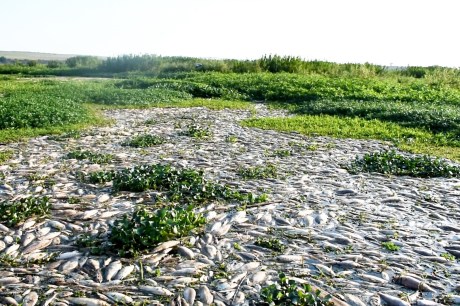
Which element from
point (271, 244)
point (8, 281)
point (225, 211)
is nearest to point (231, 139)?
point (225, 211)

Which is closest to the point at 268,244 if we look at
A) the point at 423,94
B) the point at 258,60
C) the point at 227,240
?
the point at 227,240

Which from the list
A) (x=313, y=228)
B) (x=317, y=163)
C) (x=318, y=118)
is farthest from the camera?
(x=318, y=118)

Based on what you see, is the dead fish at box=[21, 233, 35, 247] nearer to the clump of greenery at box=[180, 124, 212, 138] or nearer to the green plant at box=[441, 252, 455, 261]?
the green plant at box=[441, 252, 455, 261]

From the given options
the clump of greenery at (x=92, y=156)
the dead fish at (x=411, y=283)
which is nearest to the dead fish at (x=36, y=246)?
the dead fish at (x=411, y=283)

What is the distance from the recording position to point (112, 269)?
5.45 m

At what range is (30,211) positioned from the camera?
7.03 meters

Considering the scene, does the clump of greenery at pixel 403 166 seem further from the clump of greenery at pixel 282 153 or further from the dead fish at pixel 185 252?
the dead fish at pixel 185 252

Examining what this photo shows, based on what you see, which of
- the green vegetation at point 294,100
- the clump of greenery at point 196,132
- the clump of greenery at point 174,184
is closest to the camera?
the clump of greenery at point 174,184

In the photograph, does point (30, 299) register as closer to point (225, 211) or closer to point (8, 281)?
point (8, 281)

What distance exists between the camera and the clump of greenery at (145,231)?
5.93m

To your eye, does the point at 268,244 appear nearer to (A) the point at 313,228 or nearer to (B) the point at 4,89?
(A) the point at 313,228

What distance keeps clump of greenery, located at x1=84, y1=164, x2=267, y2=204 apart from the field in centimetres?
3

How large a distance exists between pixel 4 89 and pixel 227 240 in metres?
23.9

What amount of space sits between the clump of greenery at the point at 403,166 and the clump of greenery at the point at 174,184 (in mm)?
3387
